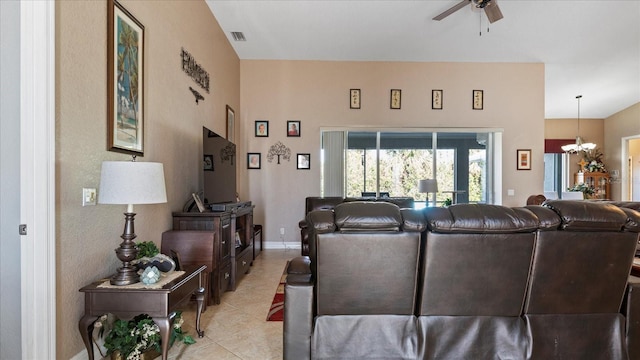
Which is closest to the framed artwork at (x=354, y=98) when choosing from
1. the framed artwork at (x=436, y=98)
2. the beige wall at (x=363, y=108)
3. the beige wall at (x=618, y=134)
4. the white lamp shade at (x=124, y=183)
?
the beige wall at (x=363, y=108)

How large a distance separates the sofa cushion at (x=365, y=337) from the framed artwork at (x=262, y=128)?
4616 millimetres

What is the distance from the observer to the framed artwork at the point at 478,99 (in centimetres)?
611

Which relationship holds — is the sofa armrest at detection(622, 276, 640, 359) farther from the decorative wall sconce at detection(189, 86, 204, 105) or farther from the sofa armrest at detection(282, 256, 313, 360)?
the decorative wall sconce at detection(189, 86, 204, 105)

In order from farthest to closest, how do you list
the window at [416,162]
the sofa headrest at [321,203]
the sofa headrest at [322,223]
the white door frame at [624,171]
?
the white door frame at [624,171] → the window at [416,162] → the sofa headrest at [321,203] → the sofa headrest at [322,223]

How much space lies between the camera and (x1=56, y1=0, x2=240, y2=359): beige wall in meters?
1.84

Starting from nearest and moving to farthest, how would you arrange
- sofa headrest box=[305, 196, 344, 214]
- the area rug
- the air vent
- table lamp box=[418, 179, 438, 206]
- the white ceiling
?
the area rug < the white ceiling < sofa headrest box=[305, 196, 344, 214] < the air vent < table lamp box=[418, 179, 438, 206]

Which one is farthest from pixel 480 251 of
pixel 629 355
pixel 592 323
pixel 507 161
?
pixel 507 161

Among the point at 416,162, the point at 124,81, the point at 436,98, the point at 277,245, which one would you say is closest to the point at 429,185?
the point at 416,162

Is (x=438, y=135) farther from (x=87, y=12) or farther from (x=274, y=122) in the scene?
(x=87, y=12)

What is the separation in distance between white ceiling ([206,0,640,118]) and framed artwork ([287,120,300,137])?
1183 millimetres

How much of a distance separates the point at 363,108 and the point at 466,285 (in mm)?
4685

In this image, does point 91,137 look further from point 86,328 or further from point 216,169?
point 216,169

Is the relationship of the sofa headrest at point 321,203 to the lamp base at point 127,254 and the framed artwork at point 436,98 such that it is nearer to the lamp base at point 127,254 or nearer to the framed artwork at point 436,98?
the framed artwork at point 436,98

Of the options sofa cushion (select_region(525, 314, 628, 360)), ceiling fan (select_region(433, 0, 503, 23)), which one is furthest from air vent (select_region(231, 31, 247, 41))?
sofa cushion (select_region(525, 314, 628, 360))
